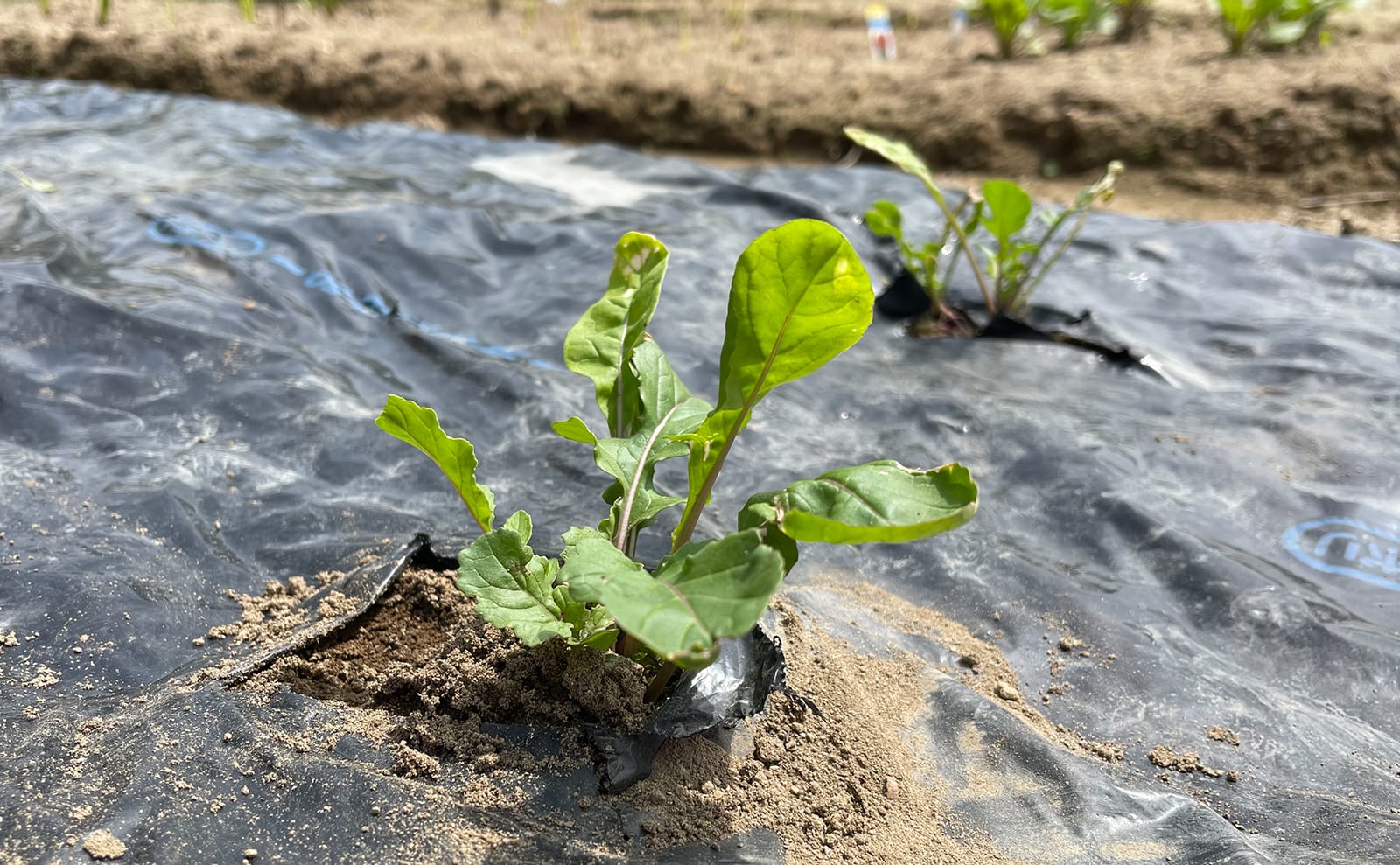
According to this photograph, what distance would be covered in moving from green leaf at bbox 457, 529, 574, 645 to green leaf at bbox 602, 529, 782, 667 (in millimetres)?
174

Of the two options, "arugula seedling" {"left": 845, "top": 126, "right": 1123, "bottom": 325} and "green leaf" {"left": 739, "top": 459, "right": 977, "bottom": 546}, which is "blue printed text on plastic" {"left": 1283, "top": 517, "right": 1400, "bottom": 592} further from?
"green leaf" {"left": 739, "top": 459, "right": 977, "bottom": 546}

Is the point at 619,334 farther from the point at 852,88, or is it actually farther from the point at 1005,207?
the point at 852,88

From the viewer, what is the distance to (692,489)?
1.32m

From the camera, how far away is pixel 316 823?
1135mm

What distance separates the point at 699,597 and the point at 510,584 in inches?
12.8

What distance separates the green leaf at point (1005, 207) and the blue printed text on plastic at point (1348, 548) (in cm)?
114

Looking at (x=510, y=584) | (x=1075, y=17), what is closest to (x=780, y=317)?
(x=510, y=584)

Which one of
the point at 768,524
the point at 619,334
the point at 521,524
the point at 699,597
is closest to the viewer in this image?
the point at 699,597

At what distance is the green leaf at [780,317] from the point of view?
3.70ft

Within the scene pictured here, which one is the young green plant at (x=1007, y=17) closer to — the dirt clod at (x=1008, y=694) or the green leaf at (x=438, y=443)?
the dirt clod at (x=1008, y=694)

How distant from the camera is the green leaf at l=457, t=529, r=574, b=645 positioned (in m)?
1.18

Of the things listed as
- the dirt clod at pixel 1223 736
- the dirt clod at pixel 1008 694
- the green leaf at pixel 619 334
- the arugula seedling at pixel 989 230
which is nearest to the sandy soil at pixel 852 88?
the arugula seedling at pixel 989 230

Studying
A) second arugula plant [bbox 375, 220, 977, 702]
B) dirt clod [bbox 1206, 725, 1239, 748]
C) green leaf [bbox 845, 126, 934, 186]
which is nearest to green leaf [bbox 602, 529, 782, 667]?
second arugula plant [bbox 375, 220, 977, 702]

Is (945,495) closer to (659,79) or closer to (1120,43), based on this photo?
(659,79)
